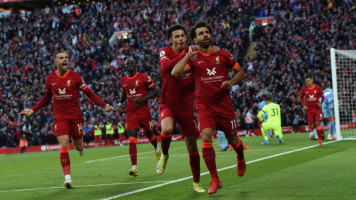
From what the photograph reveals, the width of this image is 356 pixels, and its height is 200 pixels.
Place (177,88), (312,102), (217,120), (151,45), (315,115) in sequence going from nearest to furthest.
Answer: (217,120)
(177,88)
(315,115)
(312,102)
(151,45)

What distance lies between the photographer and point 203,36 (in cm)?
706

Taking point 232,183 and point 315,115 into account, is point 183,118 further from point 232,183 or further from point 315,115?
point 315,115

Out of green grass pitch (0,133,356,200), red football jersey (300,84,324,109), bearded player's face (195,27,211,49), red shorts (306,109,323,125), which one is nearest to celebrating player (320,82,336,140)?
red shorts (306,109,323,125)

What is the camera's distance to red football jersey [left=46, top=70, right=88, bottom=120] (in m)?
9.57

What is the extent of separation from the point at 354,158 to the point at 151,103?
889 inches

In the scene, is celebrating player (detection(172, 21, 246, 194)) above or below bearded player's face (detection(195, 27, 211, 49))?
below

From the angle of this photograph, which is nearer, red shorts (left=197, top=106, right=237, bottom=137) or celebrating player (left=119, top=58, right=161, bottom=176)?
red shorts (left=197, top=106, right=237, bottom=137)

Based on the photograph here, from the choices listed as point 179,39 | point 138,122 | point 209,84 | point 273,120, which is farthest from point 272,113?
point 209,84

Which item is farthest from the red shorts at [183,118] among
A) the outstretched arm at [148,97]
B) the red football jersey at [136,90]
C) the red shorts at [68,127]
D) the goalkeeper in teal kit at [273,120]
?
the goalkeeper in teal kit at [273,120]

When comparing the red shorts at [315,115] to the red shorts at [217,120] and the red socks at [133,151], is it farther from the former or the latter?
the red shorts at [217,120]

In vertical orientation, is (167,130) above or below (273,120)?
above

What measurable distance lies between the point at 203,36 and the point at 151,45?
3086cm

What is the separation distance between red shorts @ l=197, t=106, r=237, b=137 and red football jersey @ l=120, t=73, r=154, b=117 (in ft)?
13.9

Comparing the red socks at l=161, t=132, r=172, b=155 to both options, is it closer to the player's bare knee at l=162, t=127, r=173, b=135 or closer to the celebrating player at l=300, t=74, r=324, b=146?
the player's bare knee at l=162, t=127, r=173, b=135
